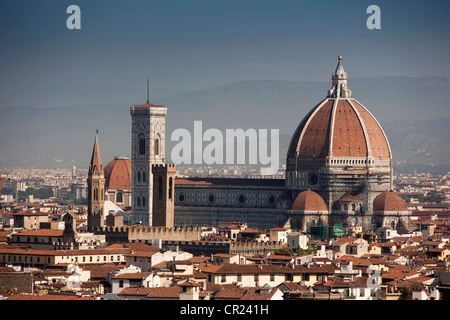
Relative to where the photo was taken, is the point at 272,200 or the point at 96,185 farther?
the point at 272,200

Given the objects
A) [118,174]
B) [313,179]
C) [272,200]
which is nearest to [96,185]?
[272,200]

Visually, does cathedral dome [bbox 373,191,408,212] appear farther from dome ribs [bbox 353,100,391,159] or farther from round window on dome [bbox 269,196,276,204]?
round window on dome [bbox 269,196,276,204]

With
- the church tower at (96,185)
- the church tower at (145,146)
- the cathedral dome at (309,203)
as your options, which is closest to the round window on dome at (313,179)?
the cathedral dome at (309,203)

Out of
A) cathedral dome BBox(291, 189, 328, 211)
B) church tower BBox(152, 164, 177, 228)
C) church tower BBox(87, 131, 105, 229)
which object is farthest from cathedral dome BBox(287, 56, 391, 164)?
church tower BBox(87, 131, 105, 229)

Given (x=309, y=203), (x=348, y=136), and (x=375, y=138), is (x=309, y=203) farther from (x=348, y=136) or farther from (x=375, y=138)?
(x=375, y=138)

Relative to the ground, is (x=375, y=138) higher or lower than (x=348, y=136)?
lower
